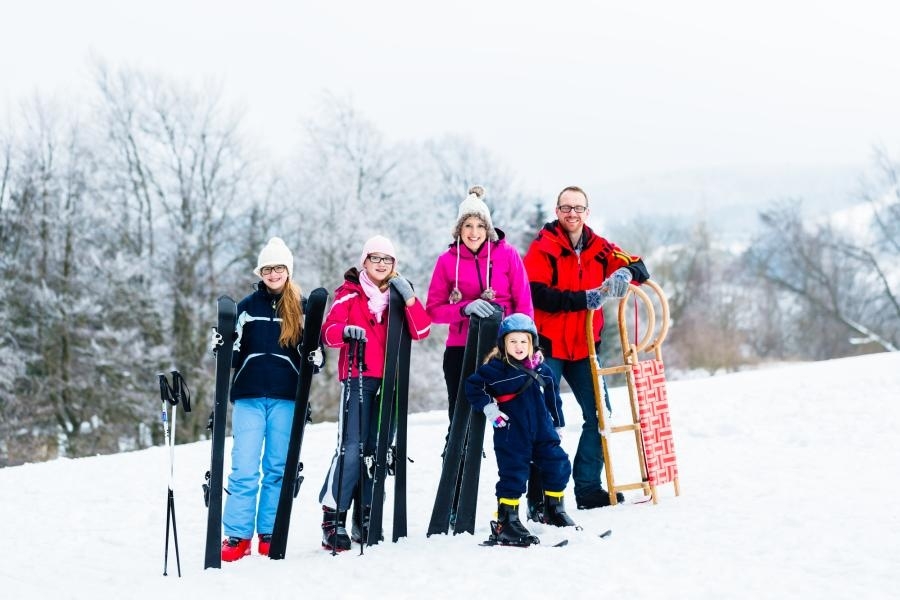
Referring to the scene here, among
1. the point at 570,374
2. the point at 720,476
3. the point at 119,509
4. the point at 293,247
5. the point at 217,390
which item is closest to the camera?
the point at 217,390

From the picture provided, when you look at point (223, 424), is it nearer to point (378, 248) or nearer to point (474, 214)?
point (378, 248)

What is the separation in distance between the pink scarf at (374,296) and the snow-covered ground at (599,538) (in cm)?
132

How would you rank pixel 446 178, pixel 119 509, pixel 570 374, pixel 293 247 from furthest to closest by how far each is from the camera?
pixel 446 178, pixel 293 247, pixel 119 509, pixel 570 374

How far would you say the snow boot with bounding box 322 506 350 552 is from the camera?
15.6 feet

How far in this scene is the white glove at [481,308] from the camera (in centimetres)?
477

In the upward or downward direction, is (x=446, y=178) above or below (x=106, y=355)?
above

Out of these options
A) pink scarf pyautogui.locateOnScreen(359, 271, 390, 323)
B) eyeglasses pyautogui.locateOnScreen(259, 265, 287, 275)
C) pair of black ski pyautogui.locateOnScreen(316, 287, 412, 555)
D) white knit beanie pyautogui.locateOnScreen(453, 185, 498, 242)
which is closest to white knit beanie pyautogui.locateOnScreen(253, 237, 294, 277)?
eyeglasses pyautogui.locateOnScreen(259, 265, 287, 275)

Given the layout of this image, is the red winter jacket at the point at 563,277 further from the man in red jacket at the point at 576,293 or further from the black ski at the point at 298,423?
the black ski at the point at 298,423

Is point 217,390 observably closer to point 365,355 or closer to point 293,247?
point 365,355

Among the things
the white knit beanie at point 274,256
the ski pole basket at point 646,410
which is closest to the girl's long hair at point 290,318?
the white knit beanie at point 274,256

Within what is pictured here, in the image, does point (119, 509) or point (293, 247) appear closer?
point (119, 509)

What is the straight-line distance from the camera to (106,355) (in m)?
21.3

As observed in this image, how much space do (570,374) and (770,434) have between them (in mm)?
3332

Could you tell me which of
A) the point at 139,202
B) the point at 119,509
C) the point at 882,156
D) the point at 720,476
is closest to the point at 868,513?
the point at 720,476
